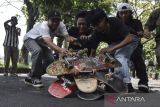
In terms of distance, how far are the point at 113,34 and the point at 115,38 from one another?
9 cm

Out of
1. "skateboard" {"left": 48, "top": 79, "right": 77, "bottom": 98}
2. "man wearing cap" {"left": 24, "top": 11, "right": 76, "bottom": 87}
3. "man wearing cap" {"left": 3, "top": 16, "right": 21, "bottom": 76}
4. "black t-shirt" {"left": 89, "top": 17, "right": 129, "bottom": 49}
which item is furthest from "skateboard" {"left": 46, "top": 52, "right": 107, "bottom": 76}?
"man wearing cap" {"left": 3, "top": 16, "right": 21, "bottom": 76}

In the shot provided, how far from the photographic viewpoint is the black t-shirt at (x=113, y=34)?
24.7 ft

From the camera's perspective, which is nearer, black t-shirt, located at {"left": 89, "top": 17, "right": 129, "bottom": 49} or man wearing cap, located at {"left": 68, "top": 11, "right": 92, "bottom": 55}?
black t-shirt, located at {"left": 89, "top": 17, "right": 129, "bottom": 49}

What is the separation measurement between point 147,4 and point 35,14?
1602cm

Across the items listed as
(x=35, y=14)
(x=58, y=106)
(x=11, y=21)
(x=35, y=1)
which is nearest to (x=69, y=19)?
(x=35, y=14)

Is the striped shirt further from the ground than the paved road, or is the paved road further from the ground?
the striped shirt

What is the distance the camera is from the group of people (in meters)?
7.55

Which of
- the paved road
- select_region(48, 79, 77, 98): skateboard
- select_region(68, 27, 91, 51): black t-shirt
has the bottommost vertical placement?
the paved road

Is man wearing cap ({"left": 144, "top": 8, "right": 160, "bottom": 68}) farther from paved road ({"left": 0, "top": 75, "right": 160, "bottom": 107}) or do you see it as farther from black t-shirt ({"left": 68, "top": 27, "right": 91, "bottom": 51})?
paved road ({"left": 0, "top": 75, "right": 160, "bottom": 107})

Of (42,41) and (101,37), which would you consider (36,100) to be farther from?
(42,41)

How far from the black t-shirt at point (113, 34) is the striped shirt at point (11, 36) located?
23.4 ft

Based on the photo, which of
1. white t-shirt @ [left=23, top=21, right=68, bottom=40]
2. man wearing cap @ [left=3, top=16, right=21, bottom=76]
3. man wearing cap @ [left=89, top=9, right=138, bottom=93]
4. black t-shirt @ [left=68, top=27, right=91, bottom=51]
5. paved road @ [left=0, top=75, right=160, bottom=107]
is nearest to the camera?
paved road @ [left=0, top=75, right=160, bottom=107]

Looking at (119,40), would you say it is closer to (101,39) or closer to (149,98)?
(101,39)

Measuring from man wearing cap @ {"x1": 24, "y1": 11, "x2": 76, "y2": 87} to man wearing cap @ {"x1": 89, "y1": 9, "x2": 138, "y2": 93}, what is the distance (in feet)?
3.01
